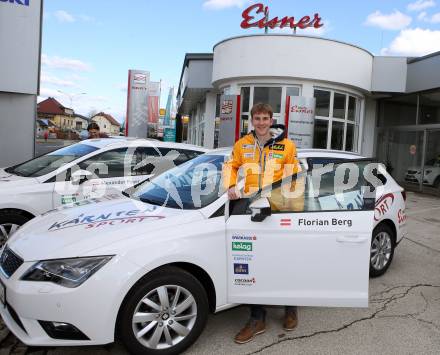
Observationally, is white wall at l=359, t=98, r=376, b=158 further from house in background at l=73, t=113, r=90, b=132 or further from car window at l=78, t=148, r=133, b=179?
house in background at l=73, t=113, r=90, b=132

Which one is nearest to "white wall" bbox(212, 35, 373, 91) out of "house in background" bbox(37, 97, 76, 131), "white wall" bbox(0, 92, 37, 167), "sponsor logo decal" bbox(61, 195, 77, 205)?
"white wall" bbox(0, 92, 37, 167)

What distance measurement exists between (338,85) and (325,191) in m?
11.5

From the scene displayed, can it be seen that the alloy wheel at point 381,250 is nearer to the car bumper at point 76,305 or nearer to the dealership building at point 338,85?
the car bumper at point 76,305

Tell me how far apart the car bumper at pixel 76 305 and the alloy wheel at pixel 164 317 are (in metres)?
0.21

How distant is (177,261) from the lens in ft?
9.61

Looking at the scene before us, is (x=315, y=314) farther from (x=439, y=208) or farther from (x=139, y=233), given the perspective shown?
(x=439, y=208)

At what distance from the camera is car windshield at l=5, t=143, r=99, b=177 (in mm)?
5453

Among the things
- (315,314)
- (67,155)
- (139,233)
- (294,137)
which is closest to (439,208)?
(294,137)

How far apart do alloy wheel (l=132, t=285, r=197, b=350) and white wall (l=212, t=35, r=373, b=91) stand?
11.5 meters

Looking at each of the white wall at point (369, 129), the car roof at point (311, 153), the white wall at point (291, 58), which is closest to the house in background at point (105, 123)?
the white wall at point (369, 129)

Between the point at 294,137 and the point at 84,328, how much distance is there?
1153cm

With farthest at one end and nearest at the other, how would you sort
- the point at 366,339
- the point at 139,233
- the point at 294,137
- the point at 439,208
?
the point at 294,137 → the point at 439,208 → the point at 366,339 → the point at 139,233

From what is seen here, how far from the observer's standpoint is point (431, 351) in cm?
328

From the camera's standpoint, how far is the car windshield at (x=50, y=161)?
17.9ft
